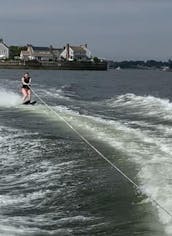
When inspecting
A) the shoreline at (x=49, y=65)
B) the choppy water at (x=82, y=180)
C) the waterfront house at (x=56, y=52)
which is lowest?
the shoreline at (x=49, y=65)

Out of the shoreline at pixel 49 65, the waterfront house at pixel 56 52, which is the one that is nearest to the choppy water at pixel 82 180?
the shoreline at pixel 49 65

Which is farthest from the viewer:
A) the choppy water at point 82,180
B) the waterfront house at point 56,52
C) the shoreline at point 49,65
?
the waterfront house at point 56,52

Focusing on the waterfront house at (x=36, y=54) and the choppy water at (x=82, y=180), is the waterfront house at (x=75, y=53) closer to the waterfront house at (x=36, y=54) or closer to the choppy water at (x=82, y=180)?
the waterfront house at (x=36, y=54)

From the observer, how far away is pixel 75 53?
170125mm

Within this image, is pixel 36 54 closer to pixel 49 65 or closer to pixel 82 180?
pixel 49 65

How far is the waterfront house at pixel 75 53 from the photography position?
555 feet

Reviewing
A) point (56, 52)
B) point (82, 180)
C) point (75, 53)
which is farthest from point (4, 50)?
point (82, 180)

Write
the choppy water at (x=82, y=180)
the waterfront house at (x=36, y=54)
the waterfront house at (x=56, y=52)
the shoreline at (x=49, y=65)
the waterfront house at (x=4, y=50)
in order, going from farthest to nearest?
the waterfront house at (x=56, y=52)
the waterfront house at (x=4, y=50)
the waterfront house at (x=36, y=54)
the shoreline at (x=49, y=65)
the choppy water at (x=82, y=180)

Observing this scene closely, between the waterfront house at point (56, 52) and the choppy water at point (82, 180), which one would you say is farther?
the waterfront house at point (56, 52)

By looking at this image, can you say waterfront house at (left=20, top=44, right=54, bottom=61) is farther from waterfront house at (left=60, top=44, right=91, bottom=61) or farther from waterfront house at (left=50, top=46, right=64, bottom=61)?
waterfront house at (left=60, top=44, right=91, bottom=61)

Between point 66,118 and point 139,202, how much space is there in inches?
445

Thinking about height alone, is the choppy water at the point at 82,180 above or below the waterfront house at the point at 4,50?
below

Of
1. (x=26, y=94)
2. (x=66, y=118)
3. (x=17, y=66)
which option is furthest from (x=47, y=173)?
(x=17, y=66)

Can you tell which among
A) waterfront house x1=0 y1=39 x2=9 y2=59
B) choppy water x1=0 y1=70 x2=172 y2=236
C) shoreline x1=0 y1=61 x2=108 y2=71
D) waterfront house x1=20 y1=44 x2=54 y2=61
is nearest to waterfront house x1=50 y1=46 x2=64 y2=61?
waterfront house x1=20 y1=44 x2=54 y2=61
